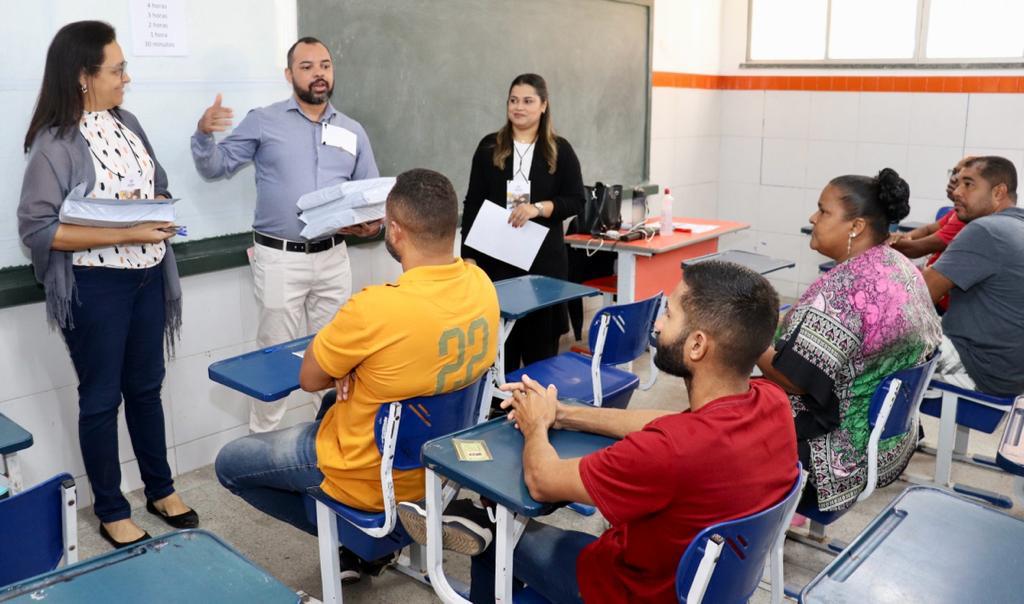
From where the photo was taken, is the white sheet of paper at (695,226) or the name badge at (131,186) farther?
the white sheet of paper at (695,226)

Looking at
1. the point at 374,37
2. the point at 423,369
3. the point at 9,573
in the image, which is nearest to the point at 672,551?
the point at 423,369

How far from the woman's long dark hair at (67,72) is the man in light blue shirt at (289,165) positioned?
595mm

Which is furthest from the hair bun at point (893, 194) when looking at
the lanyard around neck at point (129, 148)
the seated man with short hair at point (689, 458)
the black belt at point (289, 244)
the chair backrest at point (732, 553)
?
the lanyard around neck at point (129, 148)

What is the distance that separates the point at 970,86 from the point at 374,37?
3797 mm

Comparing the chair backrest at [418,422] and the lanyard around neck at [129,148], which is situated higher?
the lanyard around neck at [129,148]

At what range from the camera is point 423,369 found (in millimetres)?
2061

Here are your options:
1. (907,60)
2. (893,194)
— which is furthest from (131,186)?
(907,60)

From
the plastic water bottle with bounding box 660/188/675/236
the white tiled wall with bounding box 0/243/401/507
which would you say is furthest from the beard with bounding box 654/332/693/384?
the plastic water bottle with bounding box 660/188/675/236

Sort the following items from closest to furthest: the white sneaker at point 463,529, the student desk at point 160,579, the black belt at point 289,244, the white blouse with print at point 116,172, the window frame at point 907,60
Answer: the student desk at point 160,579 → the white sneaker at point 463,529 → the white blouse with print at point 116,172 → the black belt at point 289,244 → the window frame at point 907,60

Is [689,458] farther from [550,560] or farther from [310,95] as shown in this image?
[310,95]

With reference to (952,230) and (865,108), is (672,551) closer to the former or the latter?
(952,230)

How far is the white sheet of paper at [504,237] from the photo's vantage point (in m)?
3.83

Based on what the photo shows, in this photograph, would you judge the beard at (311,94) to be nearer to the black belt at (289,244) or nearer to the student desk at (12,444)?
the black belt at (289,244)

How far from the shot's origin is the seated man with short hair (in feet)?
4.97
